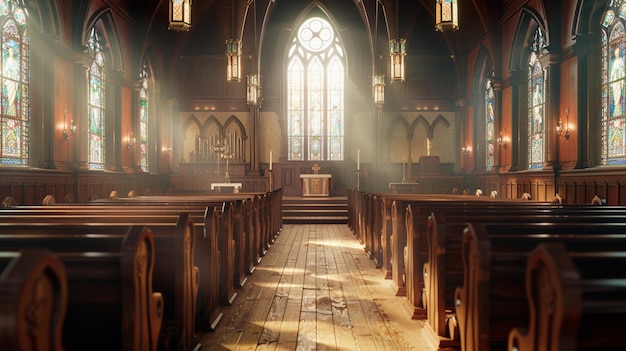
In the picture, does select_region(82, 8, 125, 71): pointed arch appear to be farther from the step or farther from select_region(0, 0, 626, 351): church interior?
the step

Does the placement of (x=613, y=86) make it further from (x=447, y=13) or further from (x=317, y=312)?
(x=317, y=312)

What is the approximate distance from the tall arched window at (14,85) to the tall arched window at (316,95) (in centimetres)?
1144

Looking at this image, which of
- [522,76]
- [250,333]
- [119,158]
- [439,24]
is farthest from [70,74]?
[522,76]

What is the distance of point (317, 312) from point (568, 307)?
11.1 ft

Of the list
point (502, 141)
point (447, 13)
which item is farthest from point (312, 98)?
point (447, 13)

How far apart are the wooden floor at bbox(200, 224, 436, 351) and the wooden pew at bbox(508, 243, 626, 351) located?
82.8 inches

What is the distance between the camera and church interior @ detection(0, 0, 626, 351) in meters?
2.23

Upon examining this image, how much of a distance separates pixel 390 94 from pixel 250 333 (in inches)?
655

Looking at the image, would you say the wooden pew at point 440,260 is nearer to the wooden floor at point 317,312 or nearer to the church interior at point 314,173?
the church interior at point 314,173

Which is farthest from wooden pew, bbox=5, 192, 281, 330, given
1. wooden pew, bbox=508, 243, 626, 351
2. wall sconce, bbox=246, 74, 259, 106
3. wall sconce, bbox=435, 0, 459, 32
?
wall sconce, bbox=246, 74, 259, 106

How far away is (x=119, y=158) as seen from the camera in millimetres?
13836

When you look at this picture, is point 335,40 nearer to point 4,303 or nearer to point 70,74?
point 70,74

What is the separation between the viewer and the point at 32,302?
1.41 m

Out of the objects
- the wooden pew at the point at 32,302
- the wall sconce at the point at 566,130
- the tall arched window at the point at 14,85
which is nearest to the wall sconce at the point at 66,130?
the tall arched window at the point at 14,85
